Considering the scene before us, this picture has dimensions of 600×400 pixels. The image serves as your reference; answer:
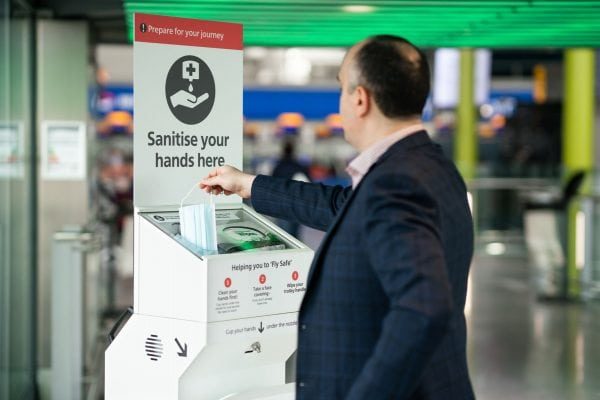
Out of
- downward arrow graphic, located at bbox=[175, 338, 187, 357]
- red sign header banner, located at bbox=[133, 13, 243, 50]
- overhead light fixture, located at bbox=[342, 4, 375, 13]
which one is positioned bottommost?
downward arrow graphic, located at bbox=[175, 338, 187, 357]

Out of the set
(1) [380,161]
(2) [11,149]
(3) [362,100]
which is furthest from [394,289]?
(2) [11,149]

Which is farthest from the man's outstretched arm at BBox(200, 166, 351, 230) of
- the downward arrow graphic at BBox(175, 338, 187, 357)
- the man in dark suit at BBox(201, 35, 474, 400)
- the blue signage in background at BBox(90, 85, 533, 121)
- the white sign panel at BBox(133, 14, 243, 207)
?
the blue signage in background at BBox(90, 85, 533, 121)

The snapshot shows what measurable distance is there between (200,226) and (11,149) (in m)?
2.71

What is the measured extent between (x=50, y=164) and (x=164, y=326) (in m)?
4.07

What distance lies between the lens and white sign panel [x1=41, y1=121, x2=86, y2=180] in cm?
665

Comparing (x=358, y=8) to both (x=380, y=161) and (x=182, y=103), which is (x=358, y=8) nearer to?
(x=182, y=103)

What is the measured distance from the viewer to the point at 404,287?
1.94 meters

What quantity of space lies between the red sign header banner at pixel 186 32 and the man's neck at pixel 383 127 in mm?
1211

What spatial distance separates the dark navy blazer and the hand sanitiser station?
744 mm

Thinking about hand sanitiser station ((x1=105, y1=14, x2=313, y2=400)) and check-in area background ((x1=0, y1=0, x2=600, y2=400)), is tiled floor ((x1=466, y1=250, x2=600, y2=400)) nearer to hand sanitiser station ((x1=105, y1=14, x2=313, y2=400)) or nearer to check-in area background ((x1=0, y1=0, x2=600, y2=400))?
check-in area background ((x1=0, y1=0, x2=600, y2=400))

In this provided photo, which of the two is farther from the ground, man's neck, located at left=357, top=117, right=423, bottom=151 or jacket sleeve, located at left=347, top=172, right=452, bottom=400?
man's neck, located at left=357, top=117, right=423, bottom=151

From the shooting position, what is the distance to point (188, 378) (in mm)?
2980

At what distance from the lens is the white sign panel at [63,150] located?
262 inches

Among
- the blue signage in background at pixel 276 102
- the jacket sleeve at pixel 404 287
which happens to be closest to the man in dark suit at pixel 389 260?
the jacket sleeve at pixel 404 287
